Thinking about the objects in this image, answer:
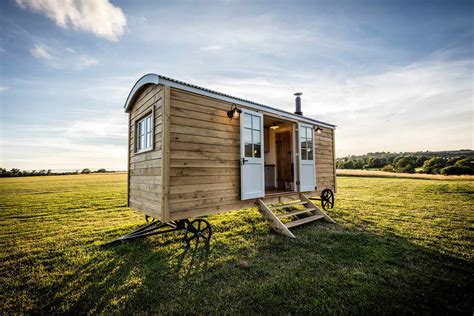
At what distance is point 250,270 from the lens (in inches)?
135

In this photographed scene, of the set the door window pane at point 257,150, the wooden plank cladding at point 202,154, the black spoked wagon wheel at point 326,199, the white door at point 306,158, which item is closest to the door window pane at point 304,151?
the white door at point 306,158

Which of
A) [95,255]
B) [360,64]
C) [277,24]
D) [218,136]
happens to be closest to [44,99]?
[95,255]

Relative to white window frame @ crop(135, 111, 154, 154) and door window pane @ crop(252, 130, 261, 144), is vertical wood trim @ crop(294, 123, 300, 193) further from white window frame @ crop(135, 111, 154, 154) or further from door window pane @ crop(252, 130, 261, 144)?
white window frame @ crop(135, 111, 154, 154)

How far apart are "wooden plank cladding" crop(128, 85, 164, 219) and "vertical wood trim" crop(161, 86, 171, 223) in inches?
6.1

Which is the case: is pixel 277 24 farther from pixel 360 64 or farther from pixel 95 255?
pixel 95 255

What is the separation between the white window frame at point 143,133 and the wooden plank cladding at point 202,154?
976 millimetres

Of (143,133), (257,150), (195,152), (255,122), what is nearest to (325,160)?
(257,150)

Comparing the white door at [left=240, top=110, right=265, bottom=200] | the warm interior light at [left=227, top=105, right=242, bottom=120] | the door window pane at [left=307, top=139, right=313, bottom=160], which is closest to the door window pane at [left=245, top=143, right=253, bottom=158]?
the white door at [left=240, top=110, right=265, bottom=200]

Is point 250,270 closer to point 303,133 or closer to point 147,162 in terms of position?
point 147,162

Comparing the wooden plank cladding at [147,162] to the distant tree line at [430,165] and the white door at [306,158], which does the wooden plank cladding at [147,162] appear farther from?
the distant tree line at [430,165]

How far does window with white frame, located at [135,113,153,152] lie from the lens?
15.8 ft

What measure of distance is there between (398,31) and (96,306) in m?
11.3

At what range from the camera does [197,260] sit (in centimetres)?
387

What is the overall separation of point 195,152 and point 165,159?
0.71 m
